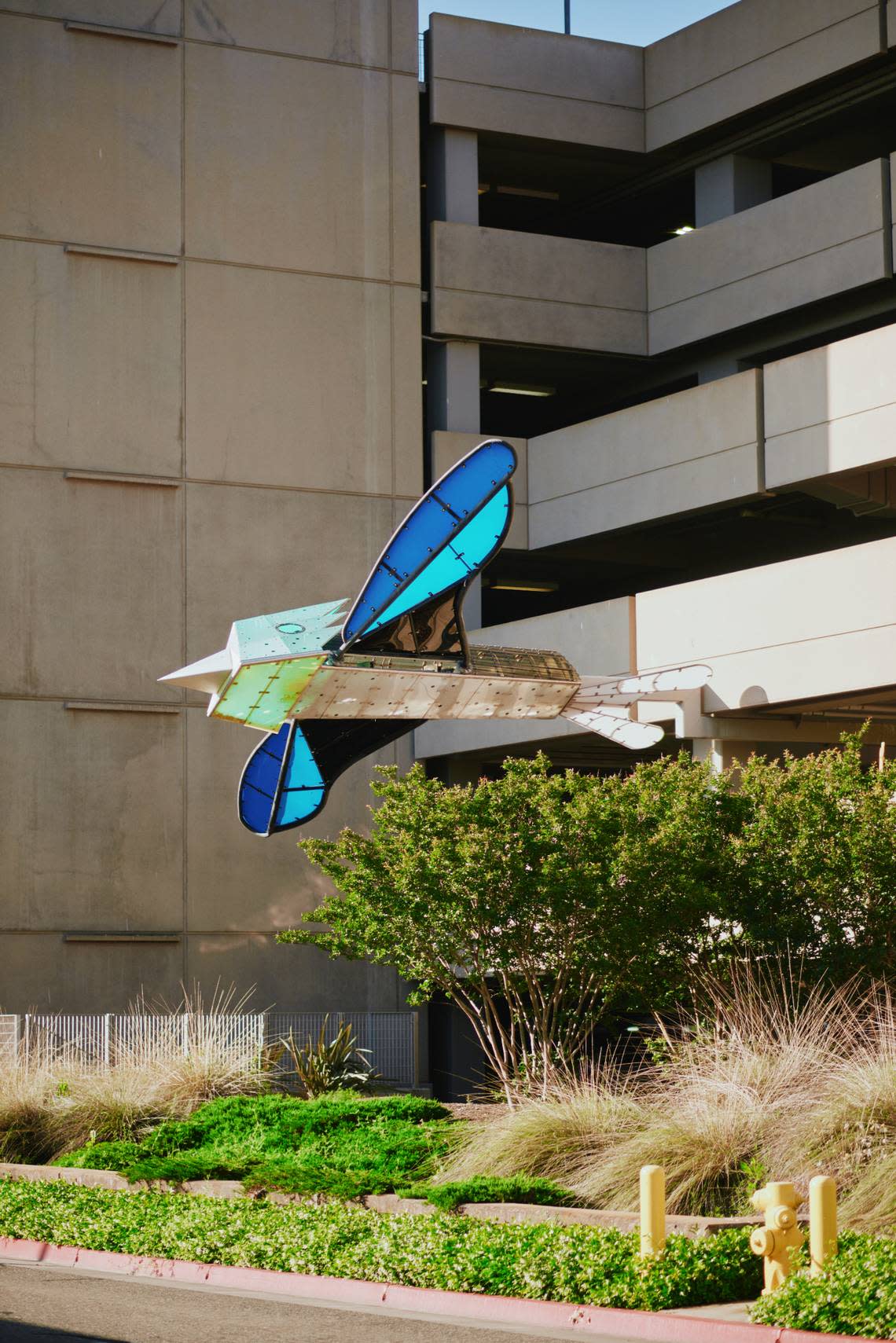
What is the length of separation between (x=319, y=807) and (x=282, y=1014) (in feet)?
37.4

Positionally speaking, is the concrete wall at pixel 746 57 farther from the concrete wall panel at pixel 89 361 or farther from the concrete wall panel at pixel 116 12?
the concrete wall panel at pixel 89 361

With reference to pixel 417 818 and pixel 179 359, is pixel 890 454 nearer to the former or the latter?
pixel 417 818

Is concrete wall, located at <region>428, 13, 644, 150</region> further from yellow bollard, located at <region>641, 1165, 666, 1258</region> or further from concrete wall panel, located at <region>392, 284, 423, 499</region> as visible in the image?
yellow bollard, located at <region>641, 1165, 666, 1258</region>

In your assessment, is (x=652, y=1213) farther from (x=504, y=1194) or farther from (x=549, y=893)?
(x=549, y=893)

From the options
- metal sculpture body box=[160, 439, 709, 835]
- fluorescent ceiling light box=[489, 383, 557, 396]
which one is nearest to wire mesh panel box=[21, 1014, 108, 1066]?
metal sculpture body box=[160, 439, 709, 835]

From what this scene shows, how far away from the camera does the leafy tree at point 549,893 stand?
1788cm

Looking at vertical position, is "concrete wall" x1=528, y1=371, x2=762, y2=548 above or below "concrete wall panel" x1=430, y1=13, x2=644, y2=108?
below

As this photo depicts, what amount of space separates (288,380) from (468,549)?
15.1 metres

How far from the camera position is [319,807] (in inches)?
733

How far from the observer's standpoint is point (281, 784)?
18.6 meters

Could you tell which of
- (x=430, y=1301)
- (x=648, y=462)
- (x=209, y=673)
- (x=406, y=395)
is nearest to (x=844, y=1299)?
(x=430, y=1301)

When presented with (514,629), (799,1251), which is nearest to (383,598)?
(799,1251)

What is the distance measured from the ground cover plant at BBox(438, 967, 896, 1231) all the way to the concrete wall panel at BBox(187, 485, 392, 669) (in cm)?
1611

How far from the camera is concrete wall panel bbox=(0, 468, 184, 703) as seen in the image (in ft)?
94.1
